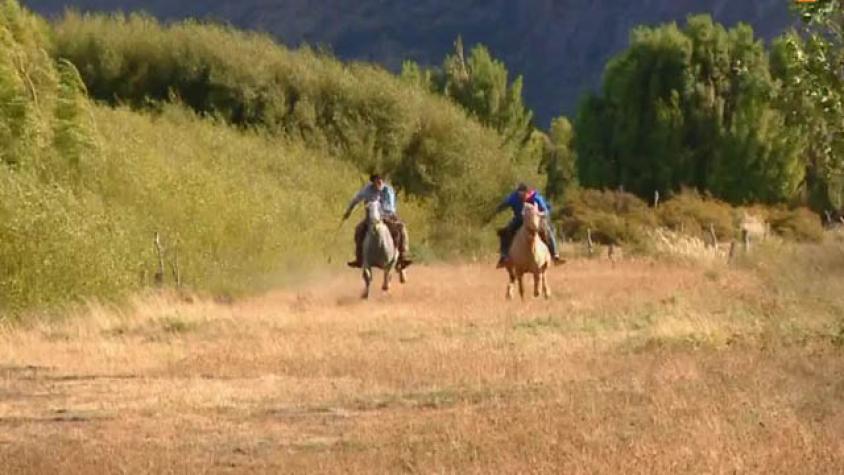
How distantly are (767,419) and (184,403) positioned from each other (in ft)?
17.4

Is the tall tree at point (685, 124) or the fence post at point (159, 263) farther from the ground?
the tall tree at point (685, 124)

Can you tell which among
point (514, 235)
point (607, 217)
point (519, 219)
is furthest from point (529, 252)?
point (607, 217)

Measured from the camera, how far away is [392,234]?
91.0 ft

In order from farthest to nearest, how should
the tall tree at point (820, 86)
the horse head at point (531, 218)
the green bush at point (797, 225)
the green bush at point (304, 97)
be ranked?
1. the green bush at point (797, 225)
2. the green bush at point (304, 97)
3. the horse head at point (531, 218)
4. the tall tree at point (820, 86)

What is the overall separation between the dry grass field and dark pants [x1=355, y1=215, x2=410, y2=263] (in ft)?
10.6

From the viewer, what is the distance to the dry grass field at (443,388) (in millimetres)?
9953

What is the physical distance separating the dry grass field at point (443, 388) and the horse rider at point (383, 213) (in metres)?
3.20

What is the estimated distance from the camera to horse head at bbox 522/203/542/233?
2633 centimetres

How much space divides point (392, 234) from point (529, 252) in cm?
281

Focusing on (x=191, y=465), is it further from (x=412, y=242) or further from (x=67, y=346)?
(x=412, y=242)

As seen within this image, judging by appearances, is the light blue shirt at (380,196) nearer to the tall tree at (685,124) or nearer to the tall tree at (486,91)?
the tall tree at (685,124)

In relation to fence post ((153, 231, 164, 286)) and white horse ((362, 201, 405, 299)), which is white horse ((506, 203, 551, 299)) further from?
fence post ((153, 231, 164, 286))

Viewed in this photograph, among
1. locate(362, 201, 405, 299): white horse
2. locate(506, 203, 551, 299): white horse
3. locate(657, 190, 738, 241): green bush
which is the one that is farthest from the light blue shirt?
locate(657, 190, 738, 241): green bush

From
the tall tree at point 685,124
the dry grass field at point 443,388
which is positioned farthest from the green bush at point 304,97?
the dry grass field at point 443,388
